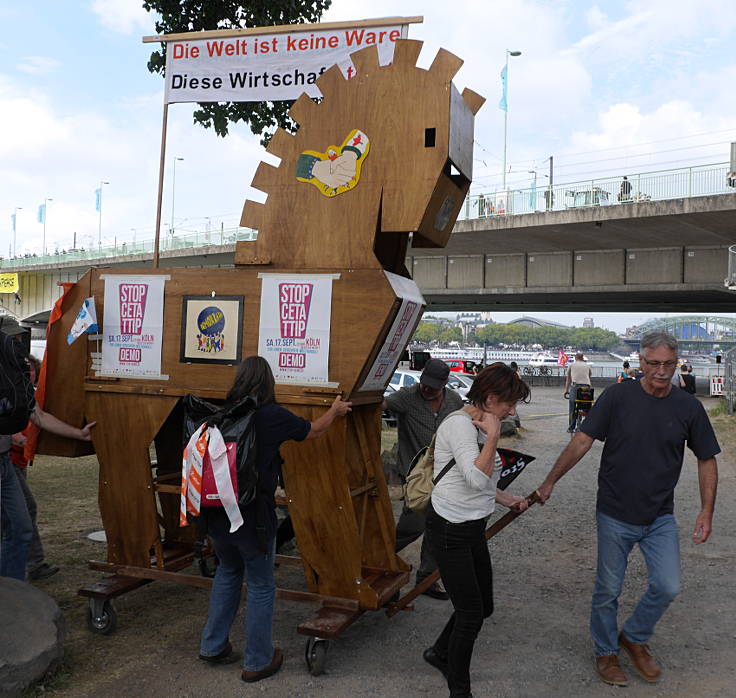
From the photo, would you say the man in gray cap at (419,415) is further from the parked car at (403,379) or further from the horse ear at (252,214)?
the parked car at (403,379)

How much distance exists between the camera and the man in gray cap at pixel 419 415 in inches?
230

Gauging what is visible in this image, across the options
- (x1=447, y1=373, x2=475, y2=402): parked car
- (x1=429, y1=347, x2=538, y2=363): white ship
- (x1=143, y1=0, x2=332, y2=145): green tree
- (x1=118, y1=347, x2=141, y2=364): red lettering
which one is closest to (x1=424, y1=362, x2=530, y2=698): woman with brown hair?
(x1=118, y1=347, x2=141, y2=364): red lettering

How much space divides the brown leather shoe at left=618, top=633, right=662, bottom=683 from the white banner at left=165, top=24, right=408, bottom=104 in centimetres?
450

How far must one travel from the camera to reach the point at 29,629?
407 centimetres

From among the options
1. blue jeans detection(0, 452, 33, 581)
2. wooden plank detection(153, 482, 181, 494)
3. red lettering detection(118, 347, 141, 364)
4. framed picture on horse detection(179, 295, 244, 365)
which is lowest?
blue jeans detection(0, 452, 33, 581)

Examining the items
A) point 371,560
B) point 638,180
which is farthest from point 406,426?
point 638,180

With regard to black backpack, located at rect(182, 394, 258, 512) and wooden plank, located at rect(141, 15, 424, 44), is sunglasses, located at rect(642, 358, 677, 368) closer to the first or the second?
black backpack, located at rect(182, 394, 258, 512)

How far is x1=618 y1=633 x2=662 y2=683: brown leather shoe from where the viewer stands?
167 inches

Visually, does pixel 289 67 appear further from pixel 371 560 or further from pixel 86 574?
pixel 86 574

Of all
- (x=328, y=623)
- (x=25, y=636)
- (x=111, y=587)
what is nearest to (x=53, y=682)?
(x=25, y=636)

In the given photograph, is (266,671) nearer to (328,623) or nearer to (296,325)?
(328,623)

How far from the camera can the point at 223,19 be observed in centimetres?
866

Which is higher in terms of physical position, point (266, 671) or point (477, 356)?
point (477, 356)

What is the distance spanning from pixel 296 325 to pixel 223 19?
5.54 m
